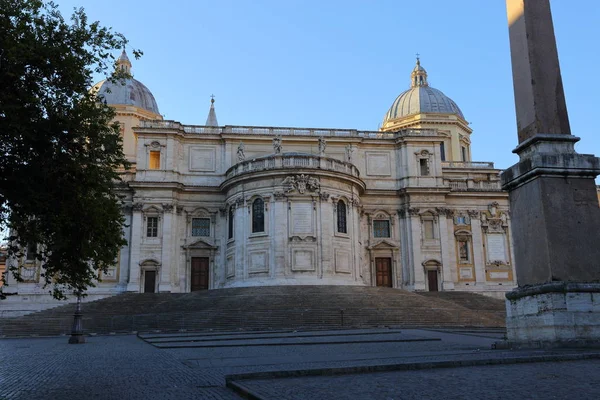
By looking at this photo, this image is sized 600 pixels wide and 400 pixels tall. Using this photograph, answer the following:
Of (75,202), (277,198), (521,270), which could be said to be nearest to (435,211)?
(277,198)

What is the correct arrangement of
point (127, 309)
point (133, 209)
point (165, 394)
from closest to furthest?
point (165, 394) < point (127, 309) < point (133, 209)

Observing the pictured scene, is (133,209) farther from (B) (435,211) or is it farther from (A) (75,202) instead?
(A) (75,202)

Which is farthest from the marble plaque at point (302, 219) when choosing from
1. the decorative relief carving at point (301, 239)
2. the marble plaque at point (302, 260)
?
the marble plaque at point (302, 260)

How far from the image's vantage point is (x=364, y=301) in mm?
31875

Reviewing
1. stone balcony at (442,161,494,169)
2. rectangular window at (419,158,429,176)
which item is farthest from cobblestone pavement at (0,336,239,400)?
stone balcony at (442,161,494,169)

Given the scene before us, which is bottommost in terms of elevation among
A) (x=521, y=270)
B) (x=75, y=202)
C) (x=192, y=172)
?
(x=521, y=270)

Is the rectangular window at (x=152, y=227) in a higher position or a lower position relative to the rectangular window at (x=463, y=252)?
higher

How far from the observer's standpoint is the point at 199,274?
44344 millimetres

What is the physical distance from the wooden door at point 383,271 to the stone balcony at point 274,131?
10.8 m

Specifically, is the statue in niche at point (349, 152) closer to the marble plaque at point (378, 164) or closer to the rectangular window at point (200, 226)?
the marble plaque at point (378, 164)

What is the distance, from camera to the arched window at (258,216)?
1585 inches

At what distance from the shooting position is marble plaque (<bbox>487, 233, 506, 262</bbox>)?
1871 inches

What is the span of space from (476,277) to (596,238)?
120ft

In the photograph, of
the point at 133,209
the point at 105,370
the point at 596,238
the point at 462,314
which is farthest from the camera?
the point at 133,209
